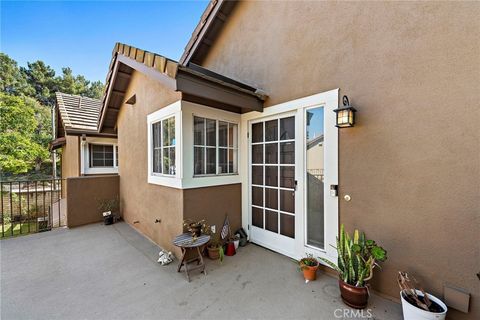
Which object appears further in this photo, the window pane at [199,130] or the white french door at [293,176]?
the window pane at [199,130]

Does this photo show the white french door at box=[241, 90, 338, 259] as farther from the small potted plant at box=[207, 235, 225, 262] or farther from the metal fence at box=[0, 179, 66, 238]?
the metal fence at box=[0, 179, 66, 238]

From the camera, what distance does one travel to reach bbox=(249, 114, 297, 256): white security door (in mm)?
3598

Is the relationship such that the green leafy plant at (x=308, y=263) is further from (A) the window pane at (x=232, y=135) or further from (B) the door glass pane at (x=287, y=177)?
(A) the window pane at (x=232, y=135)

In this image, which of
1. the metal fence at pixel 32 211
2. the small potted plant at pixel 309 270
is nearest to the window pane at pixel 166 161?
the small potted plant at pixel 309 270

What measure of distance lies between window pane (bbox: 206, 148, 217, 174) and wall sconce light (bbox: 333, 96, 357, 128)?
230cm

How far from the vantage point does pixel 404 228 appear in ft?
7.87

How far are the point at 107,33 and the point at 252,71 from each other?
27.7 feet

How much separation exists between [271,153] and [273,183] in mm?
606

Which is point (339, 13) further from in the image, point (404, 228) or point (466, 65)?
point (404, 228)

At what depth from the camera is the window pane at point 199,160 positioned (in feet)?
12.0

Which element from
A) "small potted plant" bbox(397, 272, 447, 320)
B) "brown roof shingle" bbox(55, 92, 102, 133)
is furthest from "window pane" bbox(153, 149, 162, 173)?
"small potted plant" bbox(397, 272, 447, 320)

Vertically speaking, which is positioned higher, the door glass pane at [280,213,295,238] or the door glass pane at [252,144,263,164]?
the door glass pane at [252,144,263,164]

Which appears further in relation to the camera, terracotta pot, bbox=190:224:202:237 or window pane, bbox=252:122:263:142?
window pane, bbox=252:122:263:142

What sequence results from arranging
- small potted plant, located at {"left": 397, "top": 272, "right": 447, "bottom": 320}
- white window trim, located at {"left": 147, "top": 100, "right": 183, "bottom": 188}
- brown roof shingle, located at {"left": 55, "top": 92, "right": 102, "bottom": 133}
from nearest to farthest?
small potted plant, located at {"left": 397, "top": 272, "right": 447, "bottom": 320}, white window trim, located at {"left": 147, "top": 100, "right": 183, "bottom": 188}, brown roof shingle, located at {"left": 55, "top": 92, "right": 102, "bottom": 133}
